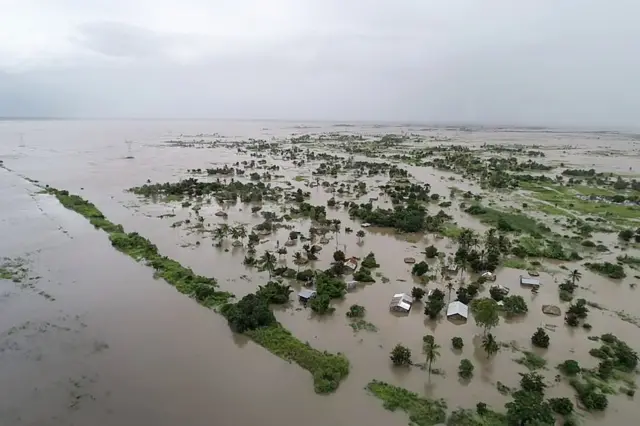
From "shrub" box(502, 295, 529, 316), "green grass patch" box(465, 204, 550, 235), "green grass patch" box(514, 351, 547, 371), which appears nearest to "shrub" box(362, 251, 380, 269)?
"shrub" box(502, 295, 529, 316)

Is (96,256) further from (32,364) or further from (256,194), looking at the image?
(256,194)

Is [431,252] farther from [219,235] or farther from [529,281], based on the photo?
[219,235]

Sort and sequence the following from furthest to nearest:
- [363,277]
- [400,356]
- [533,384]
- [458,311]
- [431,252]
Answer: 1. [431,252]
2. [363,277]
3. [458,311]
4. [400,356]
5. [533,384]

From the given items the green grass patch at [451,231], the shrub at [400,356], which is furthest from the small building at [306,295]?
the green grass patch at [451,231]

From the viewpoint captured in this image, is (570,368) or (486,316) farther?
(486,316)

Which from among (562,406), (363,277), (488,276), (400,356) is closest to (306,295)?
(363,277)

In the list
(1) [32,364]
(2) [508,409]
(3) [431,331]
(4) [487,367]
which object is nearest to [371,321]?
(3) [431,331]

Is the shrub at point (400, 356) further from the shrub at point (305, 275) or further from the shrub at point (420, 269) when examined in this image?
the shrub at point (420, 269)
